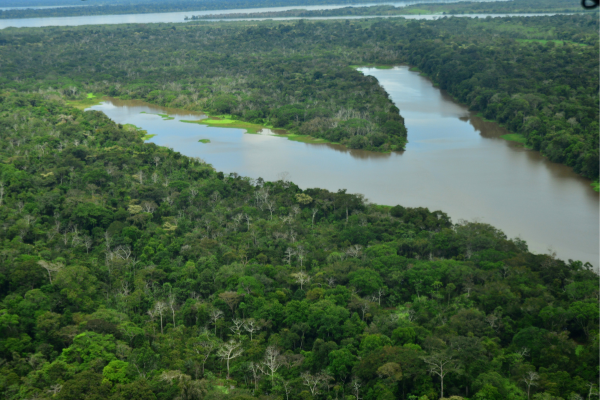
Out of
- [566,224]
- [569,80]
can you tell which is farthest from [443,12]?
[566,224]

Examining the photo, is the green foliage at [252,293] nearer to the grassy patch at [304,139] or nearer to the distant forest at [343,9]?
the grassy patch at [304,139]

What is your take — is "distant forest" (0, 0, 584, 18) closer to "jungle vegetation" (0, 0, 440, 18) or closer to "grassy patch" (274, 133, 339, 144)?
"jungle vegetation" (0, 0, 440, 18)

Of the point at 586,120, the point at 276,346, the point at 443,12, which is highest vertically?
the point at 443,12

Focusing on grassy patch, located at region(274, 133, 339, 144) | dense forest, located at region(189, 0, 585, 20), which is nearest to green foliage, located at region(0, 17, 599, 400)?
grassy patch, located at region(274, 133, 339, 144)

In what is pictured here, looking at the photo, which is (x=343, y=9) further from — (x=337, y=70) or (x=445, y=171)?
(x=445, y=171)

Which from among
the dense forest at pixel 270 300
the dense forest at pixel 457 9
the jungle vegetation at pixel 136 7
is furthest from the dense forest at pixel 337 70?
the jungle vegetation at pixel 136 7

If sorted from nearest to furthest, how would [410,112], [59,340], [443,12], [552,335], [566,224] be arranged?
[552,335] → [59,340] → [566,224] → [410,112] → [443,12]

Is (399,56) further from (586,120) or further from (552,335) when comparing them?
(552,335)
